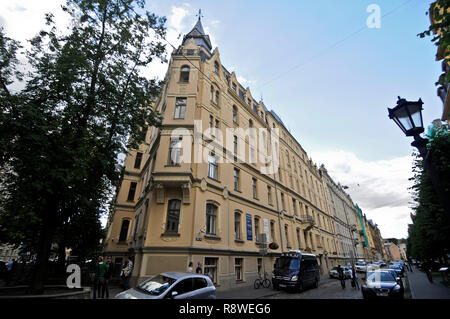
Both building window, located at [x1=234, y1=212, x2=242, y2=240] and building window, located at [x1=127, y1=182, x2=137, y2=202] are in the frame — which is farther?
building window, located at [x1=127, y1=182, x2=137, y2=202]

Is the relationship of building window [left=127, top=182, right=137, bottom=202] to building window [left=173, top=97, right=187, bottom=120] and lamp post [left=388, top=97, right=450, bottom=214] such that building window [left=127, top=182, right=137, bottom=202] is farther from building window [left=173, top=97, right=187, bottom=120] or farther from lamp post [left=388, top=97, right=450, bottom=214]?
lamp post [left=388, top=97, right=450, bottom=214]

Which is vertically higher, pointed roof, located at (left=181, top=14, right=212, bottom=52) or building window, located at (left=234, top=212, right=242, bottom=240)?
pointed roof, located at (left=181, top=14, right=212, bottom=52)

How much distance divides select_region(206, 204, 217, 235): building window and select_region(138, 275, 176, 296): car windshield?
7.94 m

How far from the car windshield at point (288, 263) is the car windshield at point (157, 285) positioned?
11.9 meters

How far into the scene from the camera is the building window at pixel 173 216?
14115mm

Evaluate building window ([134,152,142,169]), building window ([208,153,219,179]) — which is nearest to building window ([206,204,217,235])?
building window ([208,153,219,179])

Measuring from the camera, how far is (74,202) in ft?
34.0

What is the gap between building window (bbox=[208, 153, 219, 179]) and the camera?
17.5 metres

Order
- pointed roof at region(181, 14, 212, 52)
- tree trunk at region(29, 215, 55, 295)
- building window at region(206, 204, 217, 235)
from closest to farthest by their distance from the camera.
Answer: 1. tree trunk at region(29, 215, 55, 295)
2. building window at region(206, 204, 217, 235)
3. pointed roof at region(181, 14, 212, 52)

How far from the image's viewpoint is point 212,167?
18.0m

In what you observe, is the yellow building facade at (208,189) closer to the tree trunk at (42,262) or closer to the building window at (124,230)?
the building window at (124,230)

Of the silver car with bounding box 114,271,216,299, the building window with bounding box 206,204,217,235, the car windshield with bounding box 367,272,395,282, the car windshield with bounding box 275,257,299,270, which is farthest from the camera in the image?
the car windshield with bounding box 275,257,299,270

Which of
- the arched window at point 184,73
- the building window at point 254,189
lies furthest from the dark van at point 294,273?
the arched window at point 184,73

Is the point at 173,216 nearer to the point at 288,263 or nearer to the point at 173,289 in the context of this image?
the point at 173,289
